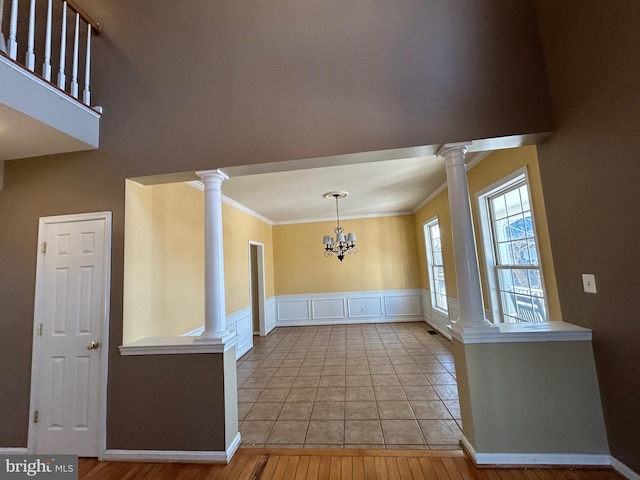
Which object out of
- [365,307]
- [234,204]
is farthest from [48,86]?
[365,307]

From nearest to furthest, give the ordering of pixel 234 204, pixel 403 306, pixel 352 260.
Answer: pixel 234 204, pixel 403 306, pixel 352 260

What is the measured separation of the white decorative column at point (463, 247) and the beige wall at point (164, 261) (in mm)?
2626

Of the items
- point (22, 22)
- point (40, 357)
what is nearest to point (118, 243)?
point (40, 357)

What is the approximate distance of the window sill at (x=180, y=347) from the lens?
2.03 m

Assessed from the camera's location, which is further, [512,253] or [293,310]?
[293,310]

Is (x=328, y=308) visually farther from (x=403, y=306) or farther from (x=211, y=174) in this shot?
(x=211, y=174)

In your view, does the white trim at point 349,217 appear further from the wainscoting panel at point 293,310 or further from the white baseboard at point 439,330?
the white baseboard at point 439,330

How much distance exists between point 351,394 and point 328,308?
368cm

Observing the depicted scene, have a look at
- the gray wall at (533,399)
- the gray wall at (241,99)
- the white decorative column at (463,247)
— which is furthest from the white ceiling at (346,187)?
the gray wall at (533,399)

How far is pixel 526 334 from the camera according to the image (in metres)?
1.85

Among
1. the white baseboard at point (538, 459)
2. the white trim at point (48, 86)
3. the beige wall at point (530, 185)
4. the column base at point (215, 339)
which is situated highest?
the white trim at point (48, 86)

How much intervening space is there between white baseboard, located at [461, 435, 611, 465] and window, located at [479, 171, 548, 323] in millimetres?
1010

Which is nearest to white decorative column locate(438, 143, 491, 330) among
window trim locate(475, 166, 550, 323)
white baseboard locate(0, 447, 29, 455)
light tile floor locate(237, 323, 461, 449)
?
light tile floor locate(237, 323, 461, 449)

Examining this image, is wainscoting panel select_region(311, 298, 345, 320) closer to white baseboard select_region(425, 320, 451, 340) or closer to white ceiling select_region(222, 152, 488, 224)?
white baseboard select_region(425, 320, 451, 340)
